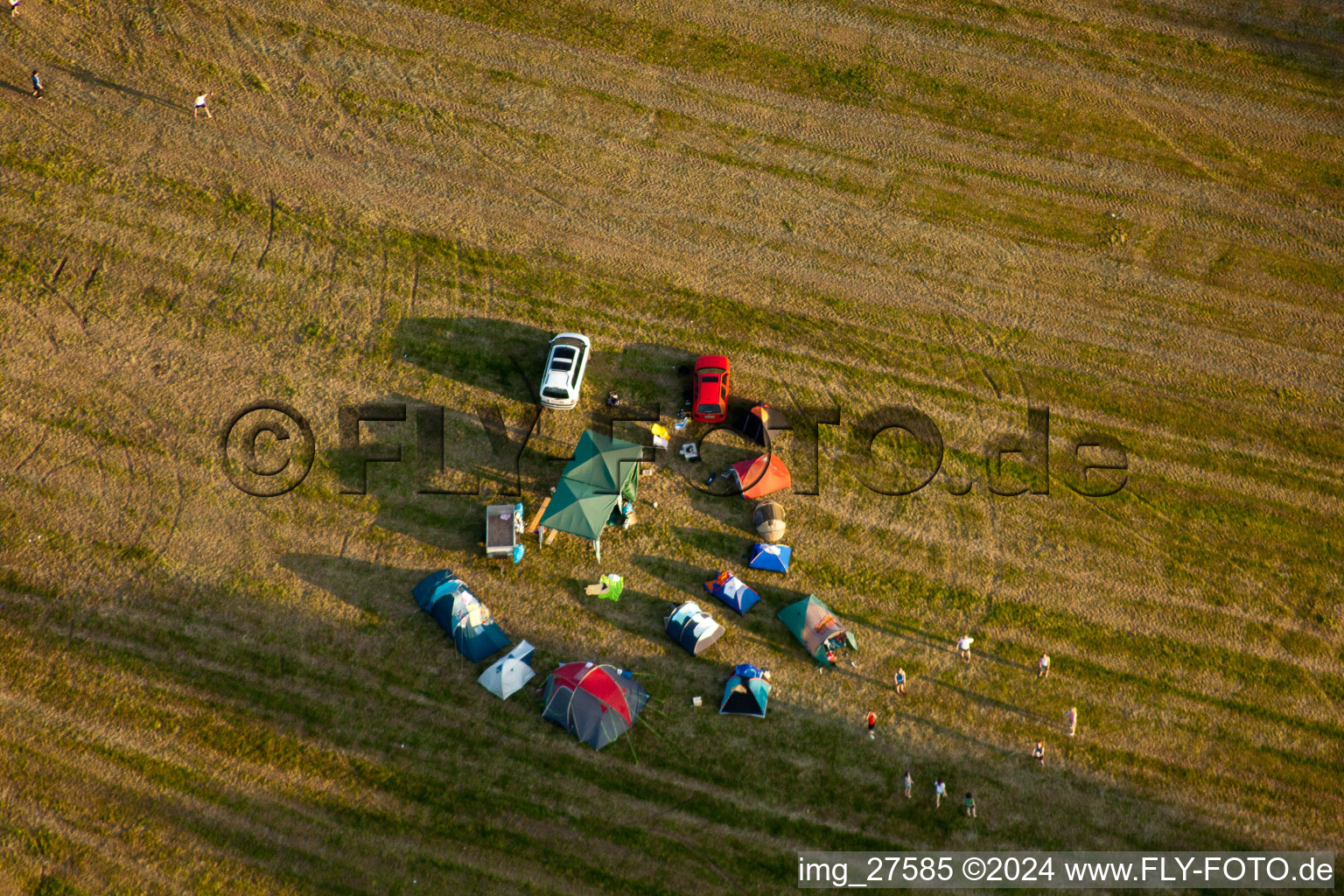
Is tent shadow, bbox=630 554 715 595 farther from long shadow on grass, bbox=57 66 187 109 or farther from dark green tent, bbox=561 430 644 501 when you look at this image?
long shadow on grass, bbox=57 66 187 109

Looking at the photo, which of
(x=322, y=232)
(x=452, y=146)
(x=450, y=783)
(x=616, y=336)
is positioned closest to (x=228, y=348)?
(x=322, y=232)

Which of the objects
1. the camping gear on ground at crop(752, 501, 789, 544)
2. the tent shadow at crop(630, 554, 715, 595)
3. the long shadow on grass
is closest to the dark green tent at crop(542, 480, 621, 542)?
the tent shadow at crop(630, 554, 715, 595)

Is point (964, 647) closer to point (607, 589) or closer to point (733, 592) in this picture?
point (733, 592)

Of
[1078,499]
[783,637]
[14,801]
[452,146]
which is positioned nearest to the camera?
[14,801]

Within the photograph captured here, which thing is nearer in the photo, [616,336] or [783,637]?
[783,637]

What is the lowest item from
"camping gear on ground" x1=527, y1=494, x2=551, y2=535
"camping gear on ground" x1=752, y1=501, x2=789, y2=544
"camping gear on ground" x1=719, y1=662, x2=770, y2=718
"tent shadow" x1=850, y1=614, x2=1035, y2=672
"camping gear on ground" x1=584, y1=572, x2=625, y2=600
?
"camping gear on ground" x1=719, y1=662, x2=770, y2=718

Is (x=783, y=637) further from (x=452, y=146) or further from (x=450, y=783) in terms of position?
(x=452, y=146)

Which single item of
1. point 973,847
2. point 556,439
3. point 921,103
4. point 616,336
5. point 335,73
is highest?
point 921,103
